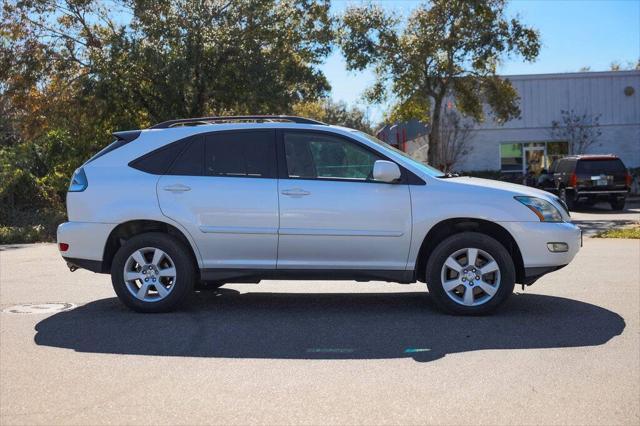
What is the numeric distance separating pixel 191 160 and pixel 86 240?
130cm

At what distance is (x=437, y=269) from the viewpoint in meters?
7.38

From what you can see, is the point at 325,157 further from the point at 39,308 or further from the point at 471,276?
the point at 39,308

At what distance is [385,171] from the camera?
7281mm

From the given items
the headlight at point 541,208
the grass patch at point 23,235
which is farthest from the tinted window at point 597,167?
the headlight at point 541,208

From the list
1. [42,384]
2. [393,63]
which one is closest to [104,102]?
[393,63]

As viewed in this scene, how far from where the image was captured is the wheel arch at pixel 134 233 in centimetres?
769

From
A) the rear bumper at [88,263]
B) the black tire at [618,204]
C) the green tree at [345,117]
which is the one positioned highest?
the green tree at [345,117]

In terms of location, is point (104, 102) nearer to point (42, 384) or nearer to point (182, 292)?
point (182, 292)

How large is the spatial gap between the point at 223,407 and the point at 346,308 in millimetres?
3223

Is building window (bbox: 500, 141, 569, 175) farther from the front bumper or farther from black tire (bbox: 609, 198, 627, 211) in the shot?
the front bumper

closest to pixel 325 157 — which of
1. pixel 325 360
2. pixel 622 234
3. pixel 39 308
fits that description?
pixel 325 360

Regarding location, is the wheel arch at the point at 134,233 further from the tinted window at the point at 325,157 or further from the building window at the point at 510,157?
the building window at the point at 510,157

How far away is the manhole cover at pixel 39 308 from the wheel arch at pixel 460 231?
3751 millimetres

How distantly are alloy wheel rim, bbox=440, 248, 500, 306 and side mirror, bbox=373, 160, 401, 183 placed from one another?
0.94 m
